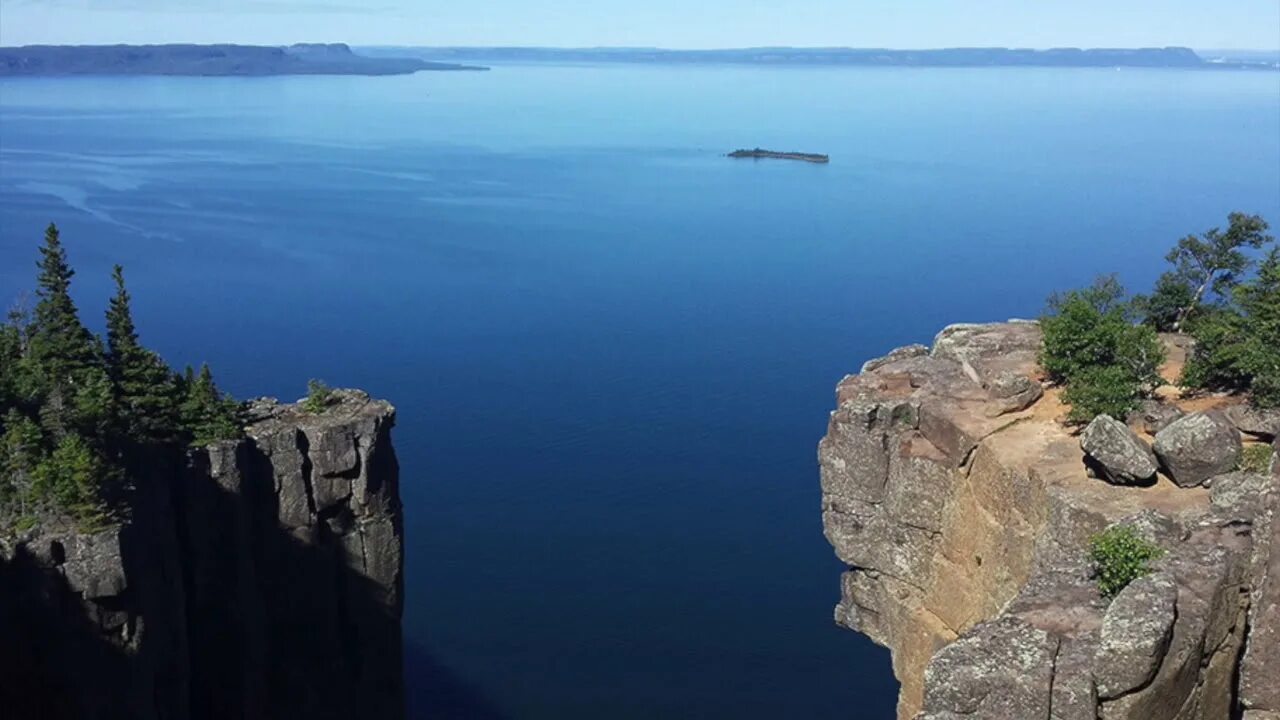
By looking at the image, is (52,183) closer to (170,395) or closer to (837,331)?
(837,331)

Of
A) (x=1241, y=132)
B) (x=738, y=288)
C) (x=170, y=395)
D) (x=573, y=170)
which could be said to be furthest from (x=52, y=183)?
(x=1241, y=132)

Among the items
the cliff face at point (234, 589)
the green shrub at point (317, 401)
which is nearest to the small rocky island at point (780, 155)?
the green shrub at point (317, 401)

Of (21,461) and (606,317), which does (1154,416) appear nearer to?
(21,461)

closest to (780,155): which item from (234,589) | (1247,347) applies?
(234,589)

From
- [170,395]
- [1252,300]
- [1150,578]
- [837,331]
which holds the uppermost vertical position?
[1252,300]

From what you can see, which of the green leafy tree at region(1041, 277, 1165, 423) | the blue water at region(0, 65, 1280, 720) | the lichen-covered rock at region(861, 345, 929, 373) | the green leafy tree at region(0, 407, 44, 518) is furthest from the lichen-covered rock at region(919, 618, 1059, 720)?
the blue water at region(0, 65, 1280, 720)
